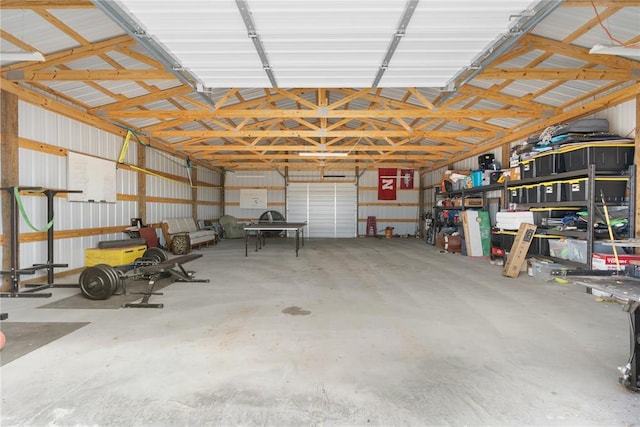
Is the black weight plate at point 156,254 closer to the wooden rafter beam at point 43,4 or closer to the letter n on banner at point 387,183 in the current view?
the wooden rafter beam at point 43,4

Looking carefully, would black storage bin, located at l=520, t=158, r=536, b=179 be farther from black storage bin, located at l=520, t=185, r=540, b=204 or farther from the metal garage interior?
the metal garage interior

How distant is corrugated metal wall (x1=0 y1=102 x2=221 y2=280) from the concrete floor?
5.58 ft

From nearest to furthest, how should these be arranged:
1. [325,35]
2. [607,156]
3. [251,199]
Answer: [325,35] < [607,156] < [251,199]

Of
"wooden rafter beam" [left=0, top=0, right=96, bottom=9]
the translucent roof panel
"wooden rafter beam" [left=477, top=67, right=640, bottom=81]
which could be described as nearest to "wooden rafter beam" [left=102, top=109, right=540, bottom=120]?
"wooden rafter beam" [left=477, top=67, right=640, bottom=81]

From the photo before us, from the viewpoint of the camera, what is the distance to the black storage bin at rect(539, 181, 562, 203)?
5680 mm

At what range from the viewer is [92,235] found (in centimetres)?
670

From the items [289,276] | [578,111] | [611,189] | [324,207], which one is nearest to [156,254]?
[289,276]

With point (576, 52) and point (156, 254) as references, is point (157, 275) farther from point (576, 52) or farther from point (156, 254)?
point (576, 52)

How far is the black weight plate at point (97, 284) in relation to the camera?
437 cm

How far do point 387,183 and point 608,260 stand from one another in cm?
1018

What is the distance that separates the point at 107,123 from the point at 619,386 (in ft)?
29.9

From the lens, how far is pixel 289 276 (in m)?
6.02

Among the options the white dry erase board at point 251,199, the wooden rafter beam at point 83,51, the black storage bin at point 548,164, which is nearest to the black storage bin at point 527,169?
the black storage bin at point 548,164

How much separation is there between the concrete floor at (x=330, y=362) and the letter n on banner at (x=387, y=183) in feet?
33.1
